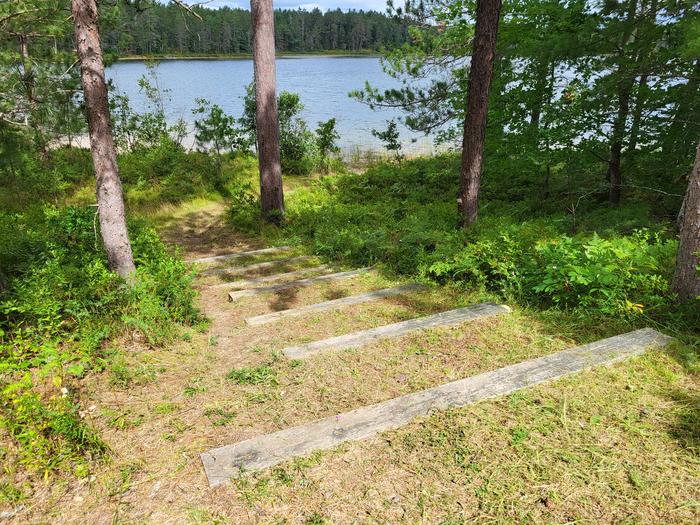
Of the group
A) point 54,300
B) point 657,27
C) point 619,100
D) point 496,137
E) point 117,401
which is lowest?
point 117,401

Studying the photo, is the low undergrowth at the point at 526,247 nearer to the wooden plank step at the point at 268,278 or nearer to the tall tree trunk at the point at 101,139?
the wooden plank step at the point at 268,278

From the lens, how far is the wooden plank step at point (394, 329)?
14.1 feet

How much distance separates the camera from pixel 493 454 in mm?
2842

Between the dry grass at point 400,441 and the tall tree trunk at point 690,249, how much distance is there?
0.96 m

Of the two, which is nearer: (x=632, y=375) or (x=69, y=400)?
(x=69, y=400)

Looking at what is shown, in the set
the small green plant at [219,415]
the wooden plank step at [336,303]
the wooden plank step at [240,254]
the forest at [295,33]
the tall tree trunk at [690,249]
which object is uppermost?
the forest at [295,33]

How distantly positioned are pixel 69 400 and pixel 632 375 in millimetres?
4400

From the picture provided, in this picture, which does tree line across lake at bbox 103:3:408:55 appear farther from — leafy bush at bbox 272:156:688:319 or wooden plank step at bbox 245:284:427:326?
wooden plank step at bbox 245:284:427:326

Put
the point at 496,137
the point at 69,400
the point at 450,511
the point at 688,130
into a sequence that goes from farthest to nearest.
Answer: the point at 496,137 → the point at 688,130 → the point at 69,400 → the point at 450,511

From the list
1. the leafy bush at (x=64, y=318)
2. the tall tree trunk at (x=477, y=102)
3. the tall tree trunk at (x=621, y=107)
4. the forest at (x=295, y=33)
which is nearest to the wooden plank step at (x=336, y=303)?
the leafy bush at (x=64, y=318)

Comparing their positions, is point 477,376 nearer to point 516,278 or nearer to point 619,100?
point 516,278

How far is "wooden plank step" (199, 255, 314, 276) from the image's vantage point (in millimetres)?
7234

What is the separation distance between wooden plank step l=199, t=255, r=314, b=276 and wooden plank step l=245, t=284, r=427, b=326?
215 cm

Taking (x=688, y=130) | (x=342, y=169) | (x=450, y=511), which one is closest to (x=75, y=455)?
(x=450, y=511)
